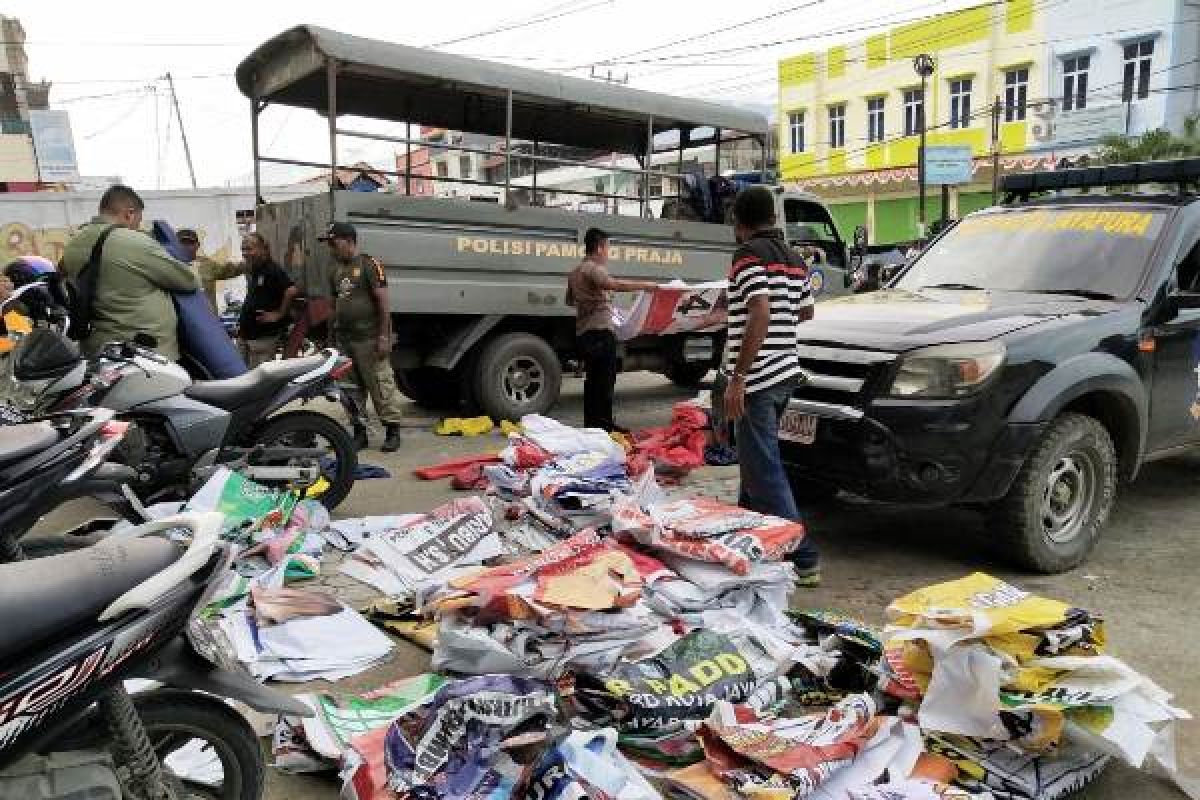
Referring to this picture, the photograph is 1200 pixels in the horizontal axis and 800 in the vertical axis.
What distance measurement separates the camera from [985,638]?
253cm

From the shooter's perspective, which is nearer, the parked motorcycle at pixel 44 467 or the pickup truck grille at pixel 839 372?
the parked motorcycle at pixel 44 467

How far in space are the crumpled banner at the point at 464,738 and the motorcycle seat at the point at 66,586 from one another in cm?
82

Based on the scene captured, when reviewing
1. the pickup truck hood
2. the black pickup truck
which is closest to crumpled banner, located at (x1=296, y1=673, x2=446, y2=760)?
the black pickup truck

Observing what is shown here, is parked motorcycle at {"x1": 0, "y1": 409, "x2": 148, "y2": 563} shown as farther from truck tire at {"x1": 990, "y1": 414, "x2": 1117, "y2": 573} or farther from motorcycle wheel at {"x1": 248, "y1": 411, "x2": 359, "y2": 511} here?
truck tire at {"x1": 990, "y1": 414, "x2": 1117, "y2": 573}

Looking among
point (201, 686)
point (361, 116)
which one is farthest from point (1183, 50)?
point (201, 686)

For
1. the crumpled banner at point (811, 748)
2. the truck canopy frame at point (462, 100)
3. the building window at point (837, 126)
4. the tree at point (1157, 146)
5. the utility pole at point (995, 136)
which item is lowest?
the crumpled banner at point (811, 748)

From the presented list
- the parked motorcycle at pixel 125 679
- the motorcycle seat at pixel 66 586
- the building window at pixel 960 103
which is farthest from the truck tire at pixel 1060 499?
the building window at pixel 960 103

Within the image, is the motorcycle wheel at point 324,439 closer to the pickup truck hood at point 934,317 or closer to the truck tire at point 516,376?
the truck tire at point 516,376

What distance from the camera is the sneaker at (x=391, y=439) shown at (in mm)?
6719

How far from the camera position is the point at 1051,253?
4559mm

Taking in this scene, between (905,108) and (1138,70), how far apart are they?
7.31 meters

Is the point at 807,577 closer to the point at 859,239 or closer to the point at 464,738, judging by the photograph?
the point at 464,738

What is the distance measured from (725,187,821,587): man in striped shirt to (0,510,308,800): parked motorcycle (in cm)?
234

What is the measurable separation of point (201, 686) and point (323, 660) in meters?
1.21
